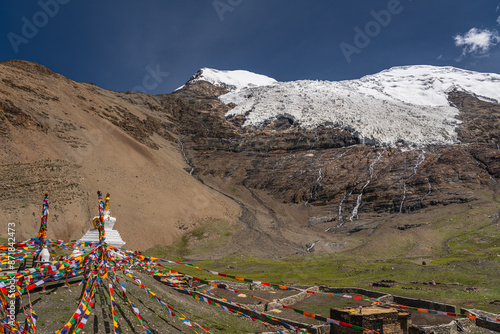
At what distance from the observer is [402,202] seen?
85438 mm

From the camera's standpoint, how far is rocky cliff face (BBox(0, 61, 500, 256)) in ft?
177

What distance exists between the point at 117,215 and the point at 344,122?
299 feet

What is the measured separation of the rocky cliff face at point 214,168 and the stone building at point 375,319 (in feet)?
119

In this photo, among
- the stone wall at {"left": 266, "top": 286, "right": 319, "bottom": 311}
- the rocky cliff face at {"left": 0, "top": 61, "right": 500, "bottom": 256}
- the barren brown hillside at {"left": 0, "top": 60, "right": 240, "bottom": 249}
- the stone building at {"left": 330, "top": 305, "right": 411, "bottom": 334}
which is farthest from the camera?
the rocky cliff face at {"left": 0, "top": 61, "right": 500, "bottom": 256}

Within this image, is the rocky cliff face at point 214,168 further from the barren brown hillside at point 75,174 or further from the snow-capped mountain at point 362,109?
the snow-capped mountain at point 362,109

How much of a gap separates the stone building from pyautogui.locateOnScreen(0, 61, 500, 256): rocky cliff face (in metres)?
36.2

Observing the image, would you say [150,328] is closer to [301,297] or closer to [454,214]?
[301,297]

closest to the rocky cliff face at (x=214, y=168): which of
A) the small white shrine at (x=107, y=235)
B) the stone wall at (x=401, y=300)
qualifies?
the small white shrine at (x=107, y=235)

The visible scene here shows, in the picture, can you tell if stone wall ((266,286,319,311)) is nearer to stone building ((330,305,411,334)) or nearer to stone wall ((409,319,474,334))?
stone building ((330,305,411,334))

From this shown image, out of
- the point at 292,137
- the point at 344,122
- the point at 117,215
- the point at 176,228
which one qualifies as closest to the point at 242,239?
the point at 176,228

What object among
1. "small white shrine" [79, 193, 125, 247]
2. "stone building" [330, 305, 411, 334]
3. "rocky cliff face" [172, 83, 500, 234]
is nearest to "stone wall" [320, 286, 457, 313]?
"stone building" [330, 305, 411, 334]

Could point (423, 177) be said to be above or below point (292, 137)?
below

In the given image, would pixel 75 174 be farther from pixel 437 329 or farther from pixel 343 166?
pixel 343 166

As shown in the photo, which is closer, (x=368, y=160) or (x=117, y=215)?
(x=117, y=215)
